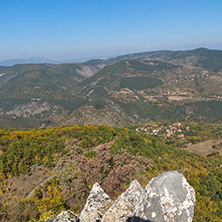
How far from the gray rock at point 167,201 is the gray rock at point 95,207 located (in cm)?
435

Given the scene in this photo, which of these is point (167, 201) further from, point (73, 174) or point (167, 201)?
point (73, 174)

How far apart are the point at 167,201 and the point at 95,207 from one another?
19.7ft

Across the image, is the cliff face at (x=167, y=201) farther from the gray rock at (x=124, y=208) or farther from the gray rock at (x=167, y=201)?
the gray rock at (x=124, y=208)

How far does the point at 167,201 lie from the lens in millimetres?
6098

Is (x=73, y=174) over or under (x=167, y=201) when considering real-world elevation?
under

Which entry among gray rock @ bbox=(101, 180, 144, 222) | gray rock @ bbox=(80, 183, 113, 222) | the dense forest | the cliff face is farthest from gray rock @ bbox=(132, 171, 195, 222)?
the dense forest

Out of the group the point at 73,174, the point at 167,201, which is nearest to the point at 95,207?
the point at 167,201

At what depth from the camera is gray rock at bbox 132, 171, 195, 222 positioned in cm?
605

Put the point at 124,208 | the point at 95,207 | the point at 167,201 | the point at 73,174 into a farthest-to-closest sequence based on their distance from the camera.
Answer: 1. the point at 73,174
2. the point at 95,207
3. the point at 124,208
4. the point at 167,201

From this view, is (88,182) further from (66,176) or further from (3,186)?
(3,186)

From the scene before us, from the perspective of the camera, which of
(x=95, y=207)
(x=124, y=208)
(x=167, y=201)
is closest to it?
(x=167, y=201)

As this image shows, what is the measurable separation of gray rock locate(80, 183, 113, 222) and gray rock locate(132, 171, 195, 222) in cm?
435

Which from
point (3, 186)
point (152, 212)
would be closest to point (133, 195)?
point (152, 212)

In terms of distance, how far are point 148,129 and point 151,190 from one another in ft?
429
